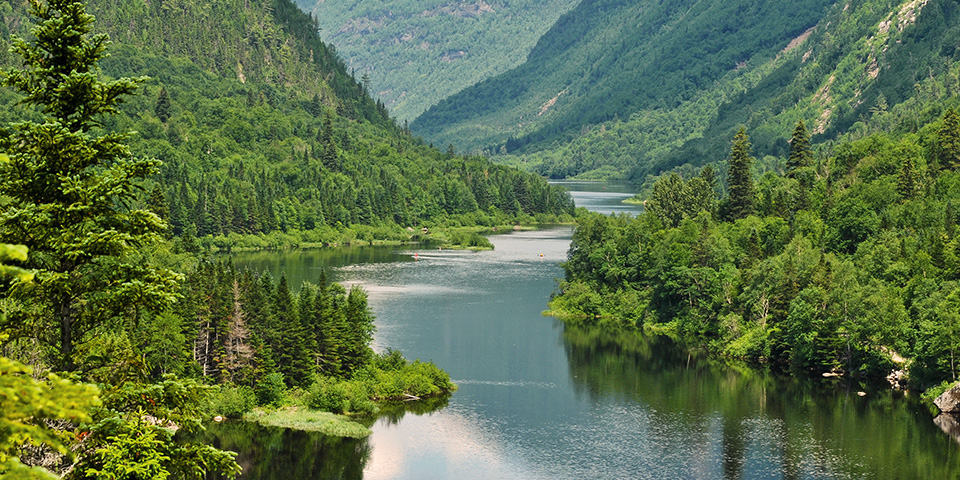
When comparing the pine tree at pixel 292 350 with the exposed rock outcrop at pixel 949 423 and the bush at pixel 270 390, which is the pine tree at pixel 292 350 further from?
the exposed rock outcrop at pixel 949 423

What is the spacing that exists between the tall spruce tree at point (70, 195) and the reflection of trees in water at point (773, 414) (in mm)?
59328

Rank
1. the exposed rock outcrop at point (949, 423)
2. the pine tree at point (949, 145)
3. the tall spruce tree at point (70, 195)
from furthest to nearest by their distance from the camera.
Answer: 1. the pine tree at point (949, 145)
2. the exposed rock outcrop at point (949, 423)
3. the tall spruce tree at point (70, 195)

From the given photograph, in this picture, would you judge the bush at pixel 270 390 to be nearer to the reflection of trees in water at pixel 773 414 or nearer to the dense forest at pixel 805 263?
the reflection of trees in water at pixel 773 414

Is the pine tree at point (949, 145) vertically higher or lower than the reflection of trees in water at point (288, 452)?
higher

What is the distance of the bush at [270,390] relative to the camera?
8969cm

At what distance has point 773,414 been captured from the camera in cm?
9344

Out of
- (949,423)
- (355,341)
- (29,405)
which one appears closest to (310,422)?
(355,341)

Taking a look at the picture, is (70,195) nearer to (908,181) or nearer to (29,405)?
(29,405)

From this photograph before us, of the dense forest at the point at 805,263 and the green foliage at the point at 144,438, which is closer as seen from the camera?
the green foliage at the point at 144,438

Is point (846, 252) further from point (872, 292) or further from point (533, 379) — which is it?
point (533, 379)

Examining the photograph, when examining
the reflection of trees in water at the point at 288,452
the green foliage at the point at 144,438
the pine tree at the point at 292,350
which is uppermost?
the green foliage at the point at 144,438

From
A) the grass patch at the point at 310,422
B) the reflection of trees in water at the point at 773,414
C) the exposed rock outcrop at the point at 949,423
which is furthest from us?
the exposed rock outcrop at the point at 949,423

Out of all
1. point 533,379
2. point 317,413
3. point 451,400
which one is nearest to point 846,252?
point 533,379

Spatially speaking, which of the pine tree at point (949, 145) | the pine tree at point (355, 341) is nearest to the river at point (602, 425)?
the pine tree at point (355, 341)
